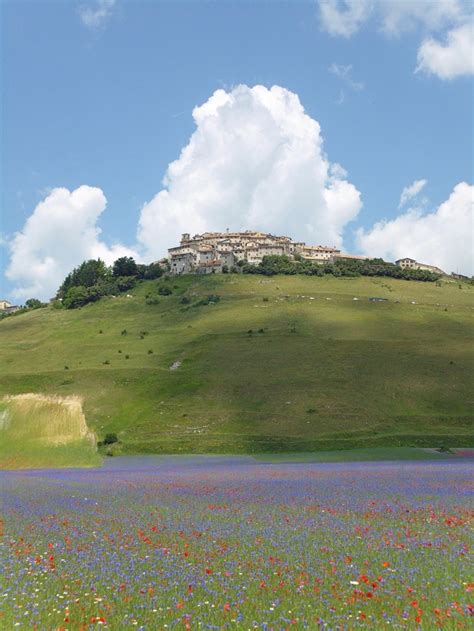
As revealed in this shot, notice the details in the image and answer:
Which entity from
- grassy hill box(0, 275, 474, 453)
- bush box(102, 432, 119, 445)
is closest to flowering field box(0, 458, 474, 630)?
grassy hill box(0, 275, 474, 453)

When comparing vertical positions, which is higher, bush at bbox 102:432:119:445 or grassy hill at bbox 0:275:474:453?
grassy hill at bbox 0:275:474:453

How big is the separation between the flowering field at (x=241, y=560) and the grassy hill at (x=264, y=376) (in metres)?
48.1

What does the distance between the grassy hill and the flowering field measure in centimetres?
4814

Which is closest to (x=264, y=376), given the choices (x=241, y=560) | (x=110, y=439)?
(x=110, y=439)

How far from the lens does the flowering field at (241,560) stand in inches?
520

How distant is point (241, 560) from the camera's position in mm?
17562

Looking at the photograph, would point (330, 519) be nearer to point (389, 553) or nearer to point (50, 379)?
point (389, 553)

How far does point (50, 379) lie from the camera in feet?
377

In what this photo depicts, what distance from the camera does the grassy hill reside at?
81.5 m

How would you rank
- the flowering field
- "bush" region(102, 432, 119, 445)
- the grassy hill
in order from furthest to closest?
1. the grassy hill
2. "bush" region(102, 432, 119, 445)
3. the flowering field

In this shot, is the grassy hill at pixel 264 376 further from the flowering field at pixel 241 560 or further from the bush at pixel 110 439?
the flowering field at pixel 241 560

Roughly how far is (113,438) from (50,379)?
1577 inches

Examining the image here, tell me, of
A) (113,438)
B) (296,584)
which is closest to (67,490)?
(296,584)

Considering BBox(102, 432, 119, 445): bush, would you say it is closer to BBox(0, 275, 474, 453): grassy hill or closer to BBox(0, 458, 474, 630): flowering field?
BBox(0, 275, 474, 453): grassy hill
